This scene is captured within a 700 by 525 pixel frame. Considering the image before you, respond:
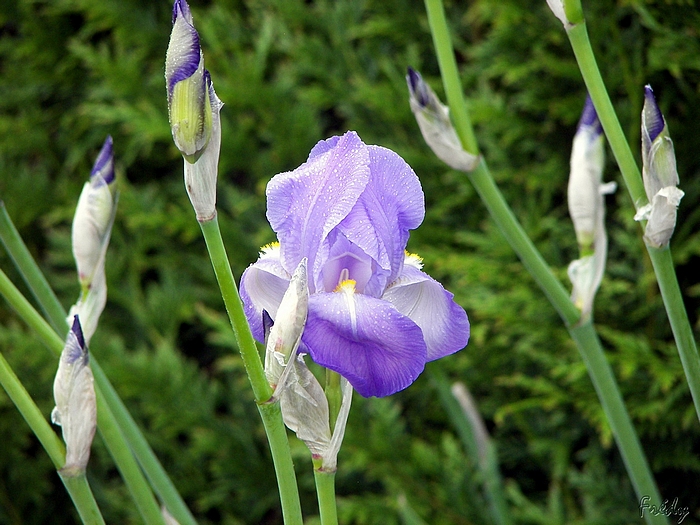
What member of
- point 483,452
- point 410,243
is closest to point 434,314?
point 483,452

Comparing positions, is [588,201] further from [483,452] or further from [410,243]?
[410,243]

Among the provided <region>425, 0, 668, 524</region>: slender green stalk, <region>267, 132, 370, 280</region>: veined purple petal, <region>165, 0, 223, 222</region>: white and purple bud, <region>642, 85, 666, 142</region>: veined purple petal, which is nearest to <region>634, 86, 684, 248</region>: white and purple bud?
<region>642, 85, 666, 142</region>: veined purple petal

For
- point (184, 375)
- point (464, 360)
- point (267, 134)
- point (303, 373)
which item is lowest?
point (184, 375)

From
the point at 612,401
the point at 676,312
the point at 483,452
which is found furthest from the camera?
the point at 483,452

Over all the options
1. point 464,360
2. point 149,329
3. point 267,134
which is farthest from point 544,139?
point 149,329

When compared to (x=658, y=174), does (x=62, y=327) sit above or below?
below

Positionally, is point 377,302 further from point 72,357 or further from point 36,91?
point 36,91

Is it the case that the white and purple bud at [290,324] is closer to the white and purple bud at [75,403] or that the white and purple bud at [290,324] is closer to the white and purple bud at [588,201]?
the white and purple bud at [75,403]

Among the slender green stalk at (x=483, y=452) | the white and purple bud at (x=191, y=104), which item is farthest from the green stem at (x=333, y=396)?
the slender green stalk at (x=483, y=452)

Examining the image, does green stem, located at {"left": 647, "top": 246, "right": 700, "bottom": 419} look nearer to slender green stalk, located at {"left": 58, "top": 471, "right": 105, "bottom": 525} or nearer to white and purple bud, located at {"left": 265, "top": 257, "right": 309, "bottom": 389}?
white and purple bud, located at {"left": 265, "top": 257, "right": 309, "bottom": 389}
